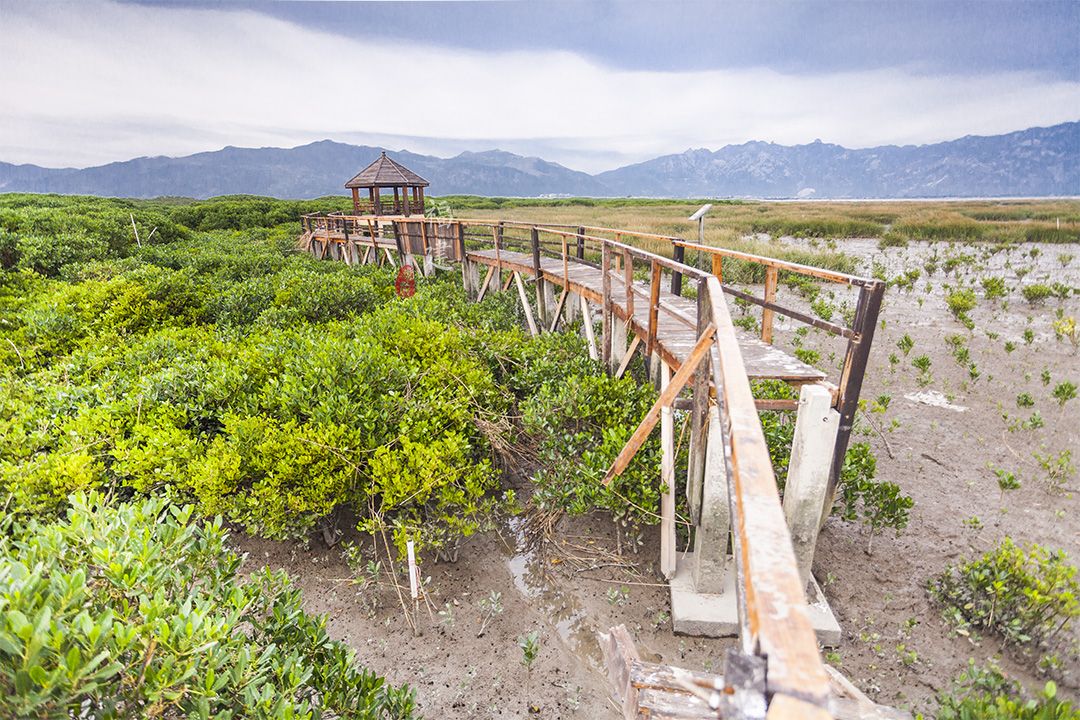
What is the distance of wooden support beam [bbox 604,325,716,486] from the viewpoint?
2430 millimetres

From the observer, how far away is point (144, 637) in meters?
1.67

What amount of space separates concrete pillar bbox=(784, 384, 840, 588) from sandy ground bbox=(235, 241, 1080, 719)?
122 cm

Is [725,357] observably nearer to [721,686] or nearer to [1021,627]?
[721,686]

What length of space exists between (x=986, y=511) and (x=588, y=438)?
4120 millimetres

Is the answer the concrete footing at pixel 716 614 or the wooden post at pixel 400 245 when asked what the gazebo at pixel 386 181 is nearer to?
the wooden post at pixel 400 245

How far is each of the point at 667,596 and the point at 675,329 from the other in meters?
2.61

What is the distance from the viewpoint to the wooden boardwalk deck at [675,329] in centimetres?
382

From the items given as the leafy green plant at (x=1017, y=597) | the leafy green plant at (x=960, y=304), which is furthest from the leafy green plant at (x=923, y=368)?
the leafy green plant at (x=1017, y=597)

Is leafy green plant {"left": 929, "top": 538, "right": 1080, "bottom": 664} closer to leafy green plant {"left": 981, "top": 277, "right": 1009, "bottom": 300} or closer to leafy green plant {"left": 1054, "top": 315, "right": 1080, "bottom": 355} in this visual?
leafy green plant {"left": 1054, "top": 315, "right": 1080, "bottom": 355}

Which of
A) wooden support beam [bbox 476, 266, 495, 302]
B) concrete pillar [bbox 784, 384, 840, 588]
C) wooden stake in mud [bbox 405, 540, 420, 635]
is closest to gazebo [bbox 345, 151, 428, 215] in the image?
wooden support beam [bbox 476, 266, 495, 302]

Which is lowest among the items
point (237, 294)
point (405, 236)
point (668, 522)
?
point (668, 522)

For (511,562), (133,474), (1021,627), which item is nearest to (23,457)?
(133,474)

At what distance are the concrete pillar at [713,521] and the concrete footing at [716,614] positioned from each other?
8cm

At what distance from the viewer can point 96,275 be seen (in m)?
11.0
